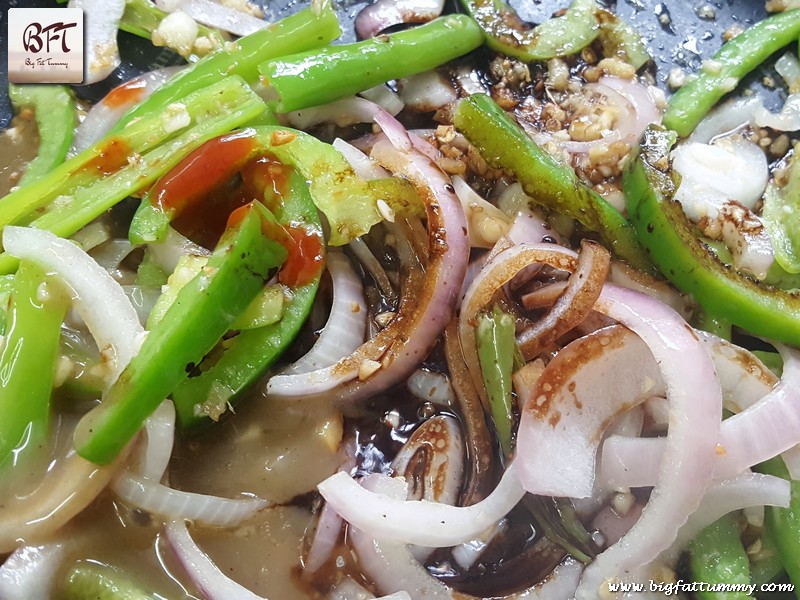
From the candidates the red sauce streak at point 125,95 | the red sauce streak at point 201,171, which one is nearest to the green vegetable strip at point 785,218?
the red sauce streak at point 201,171

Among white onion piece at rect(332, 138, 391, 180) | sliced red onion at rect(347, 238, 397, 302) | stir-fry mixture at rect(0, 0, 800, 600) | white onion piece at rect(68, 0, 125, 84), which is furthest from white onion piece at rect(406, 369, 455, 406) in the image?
white onion piece at rect(68, 0, 125, 84)

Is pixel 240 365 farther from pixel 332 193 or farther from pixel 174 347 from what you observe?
pixel 332 193

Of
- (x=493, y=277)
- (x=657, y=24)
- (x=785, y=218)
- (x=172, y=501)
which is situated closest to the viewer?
(x=172, y=501)

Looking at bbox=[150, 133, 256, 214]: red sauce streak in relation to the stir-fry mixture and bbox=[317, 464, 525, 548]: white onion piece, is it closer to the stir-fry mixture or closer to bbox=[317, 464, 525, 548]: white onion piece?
the stir-fry mixture

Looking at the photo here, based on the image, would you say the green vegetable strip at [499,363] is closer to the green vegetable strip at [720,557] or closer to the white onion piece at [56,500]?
the green vegetable strip at [720,557]

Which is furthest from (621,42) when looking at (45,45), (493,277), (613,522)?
(45,45)

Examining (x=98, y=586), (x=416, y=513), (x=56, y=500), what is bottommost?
(x=98, y=586)
